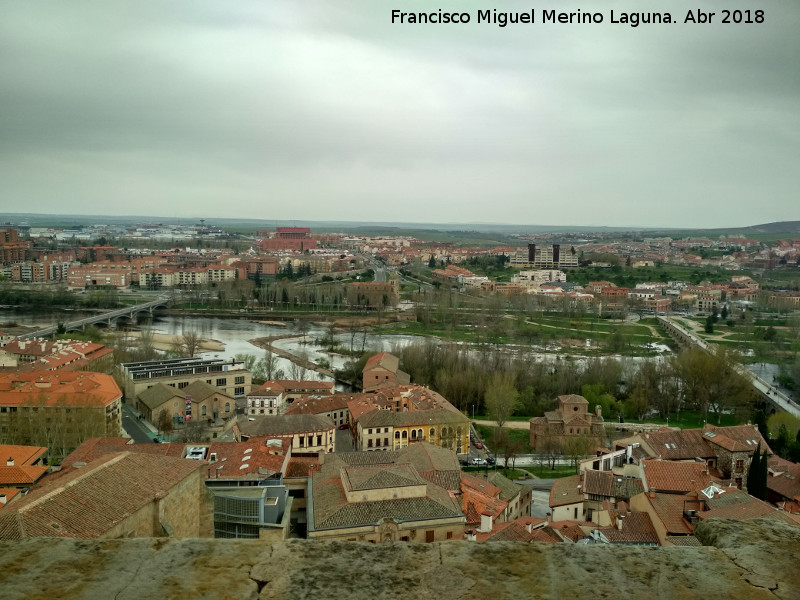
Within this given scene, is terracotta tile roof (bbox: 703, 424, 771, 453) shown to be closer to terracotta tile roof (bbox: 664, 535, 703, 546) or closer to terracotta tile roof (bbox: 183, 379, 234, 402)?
terracotta tile roof (bbox: 664, 535, 703, 546)

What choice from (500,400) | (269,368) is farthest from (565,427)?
(269,368)

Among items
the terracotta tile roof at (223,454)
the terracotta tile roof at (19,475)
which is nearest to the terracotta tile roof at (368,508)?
the terracotta tile roof at (223,454)

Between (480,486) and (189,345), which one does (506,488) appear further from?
(189,345)

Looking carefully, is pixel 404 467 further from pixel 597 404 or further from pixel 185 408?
pixel 597 404

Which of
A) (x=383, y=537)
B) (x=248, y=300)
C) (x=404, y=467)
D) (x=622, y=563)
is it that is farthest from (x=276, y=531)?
(x=248, y=300)

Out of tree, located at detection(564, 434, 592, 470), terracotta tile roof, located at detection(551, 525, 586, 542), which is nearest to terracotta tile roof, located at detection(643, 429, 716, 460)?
tree, located at detection(564, 434, 592, 470)

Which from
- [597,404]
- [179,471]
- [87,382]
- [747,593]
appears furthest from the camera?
[597,404]

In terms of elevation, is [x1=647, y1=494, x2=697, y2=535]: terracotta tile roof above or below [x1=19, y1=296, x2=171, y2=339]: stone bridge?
above
